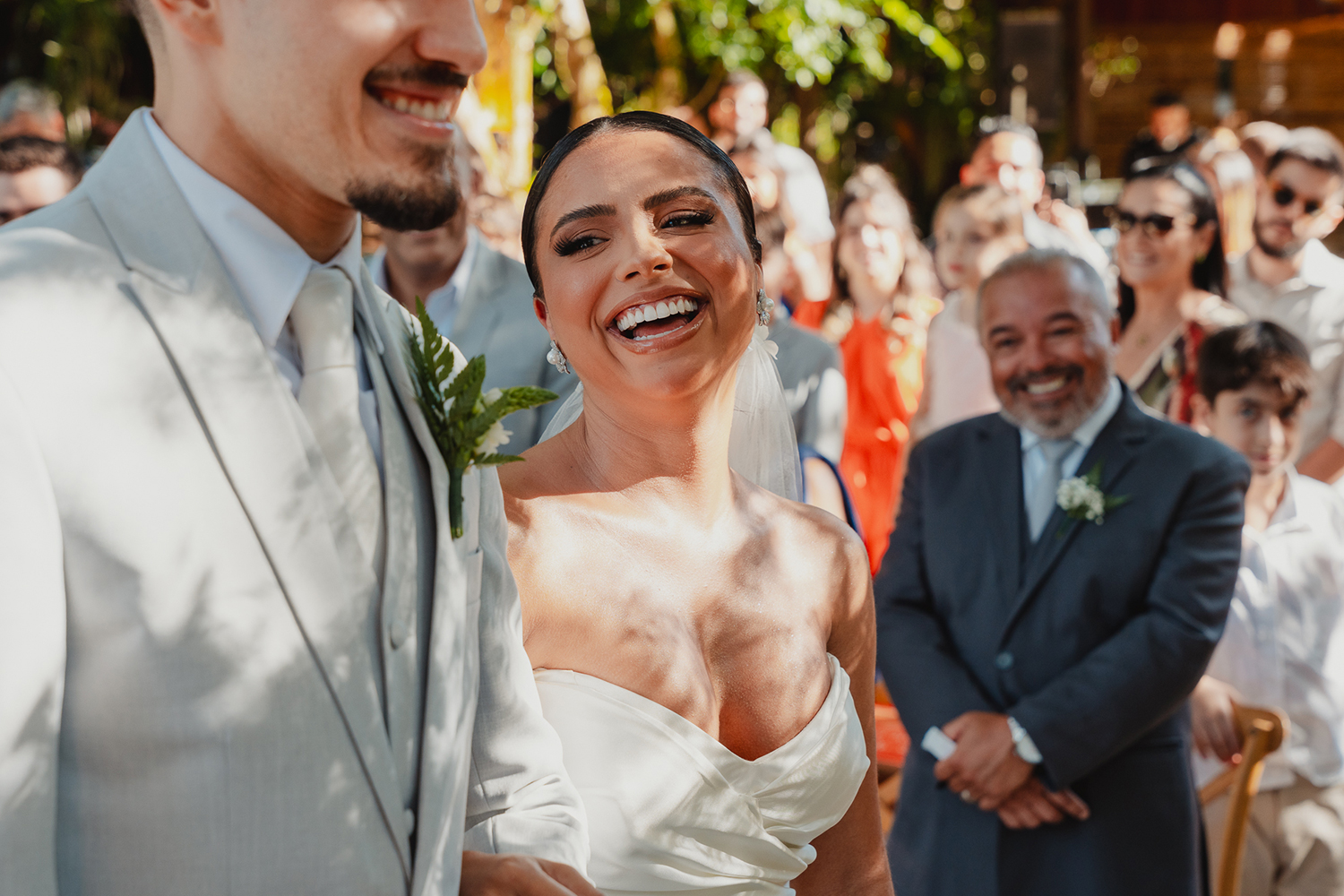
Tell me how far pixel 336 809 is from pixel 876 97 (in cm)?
1597

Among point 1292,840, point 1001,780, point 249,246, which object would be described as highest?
point 249,246

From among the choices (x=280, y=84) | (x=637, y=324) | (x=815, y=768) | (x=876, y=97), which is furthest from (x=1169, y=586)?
(x=876, y=97)

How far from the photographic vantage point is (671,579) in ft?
7.36

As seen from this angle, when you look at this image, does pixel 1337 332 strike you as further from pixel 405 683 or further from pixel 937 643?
pixel 405 683

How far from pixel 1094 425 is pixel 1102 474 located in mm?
173

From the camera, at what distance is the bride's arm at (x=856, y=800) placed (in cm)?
239

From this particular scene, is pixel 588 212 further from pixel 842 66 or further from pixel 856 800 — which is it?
pixel 842 66

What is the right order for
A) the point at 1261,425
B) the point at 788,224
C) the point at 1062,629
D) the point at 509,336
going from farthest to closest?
1. the point at 788,224
2. the point at 1261,425
3. the point at 509,336
4. the point at 1062,629

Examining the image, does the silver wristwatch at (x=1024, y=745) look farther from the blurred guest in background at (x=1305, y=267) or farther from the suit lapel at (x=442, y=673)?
the blurred guest in background at (x=1305, y=267)

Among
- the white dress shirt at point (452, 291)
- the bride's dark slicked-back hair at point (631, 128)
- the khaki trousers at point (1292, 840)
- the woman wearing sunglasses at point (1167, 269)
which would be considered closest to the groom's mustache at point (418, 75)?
the bride's dark slicked-back hair at point (631, 128)

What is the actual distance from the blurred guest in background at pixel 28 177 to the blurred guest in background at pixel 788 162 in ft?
14.9

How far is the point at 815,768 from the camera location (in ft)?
7.25

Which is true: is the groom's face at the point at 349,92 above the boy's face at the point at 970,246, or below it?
above

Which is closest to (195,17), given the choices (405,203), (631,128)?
(405,203)
